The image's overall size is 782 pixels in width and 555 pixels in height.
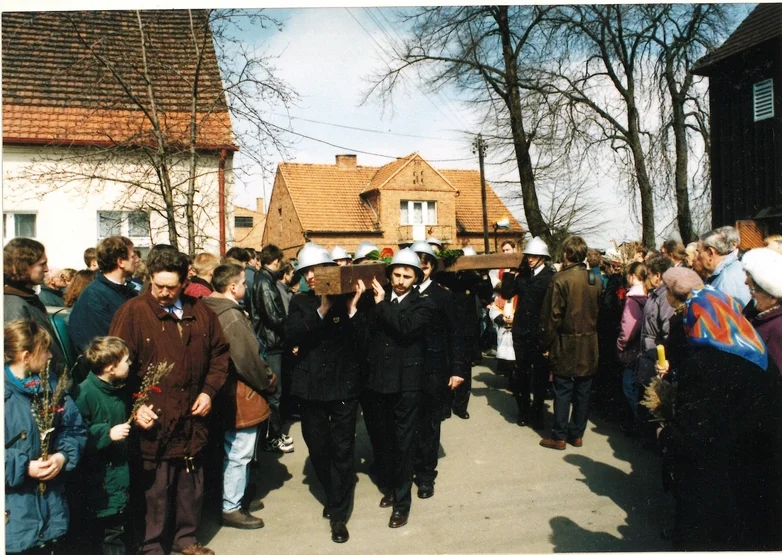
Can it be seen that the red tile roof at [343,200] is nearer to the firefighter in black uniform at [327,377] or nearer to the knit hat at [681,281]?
the firefighter in black uniform at [327,377]

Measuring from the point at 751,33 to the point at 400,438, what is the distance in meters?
9.77

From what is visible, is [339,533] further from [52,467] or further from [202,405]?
[52,467]

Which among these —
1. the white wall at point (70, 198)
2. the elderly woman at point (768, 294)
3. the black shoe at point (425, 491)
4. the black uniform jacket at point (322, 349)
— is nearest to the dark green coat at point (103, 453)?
the black uniform jacket at point (322, 349)

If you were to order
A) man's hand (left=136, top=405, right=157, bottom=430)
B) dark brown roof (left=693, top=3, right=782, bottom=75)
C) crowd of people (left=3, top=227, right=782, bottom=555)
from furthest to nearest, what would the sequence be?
dark brown roof (left=693, top=3, right=782, bottom=75) < man's hand (left=136, top=405, right=157, bottom=430) < crowd of people (left=3, top=227, right=782, bottom=555)

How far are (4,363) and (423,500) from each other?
132 inches

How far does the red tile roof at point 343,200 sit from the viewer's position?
28734mm

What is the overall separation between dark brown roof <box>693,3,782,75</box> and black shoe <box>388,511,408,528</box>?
609cm

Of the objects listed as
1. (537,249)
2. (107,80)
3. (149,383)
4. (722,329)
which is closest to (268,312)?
(149,383)

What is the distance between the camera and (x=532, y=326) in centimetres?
723

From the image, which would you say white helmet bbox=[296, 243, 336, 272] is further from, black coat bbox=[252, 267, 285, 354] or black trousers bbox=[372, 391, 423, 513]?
black coat bbox=[252, 267, 285, 354]

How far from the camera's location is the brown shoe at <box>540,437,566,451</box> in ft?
21.4

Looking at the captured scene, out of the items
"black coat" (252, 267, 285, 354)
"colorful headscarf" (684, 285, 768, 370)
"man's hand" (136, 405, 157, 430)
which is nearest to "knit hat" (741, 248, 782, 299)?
"colorful headscarf" (684, 285, 768, 370)

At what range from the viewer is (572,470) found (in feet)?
19.3

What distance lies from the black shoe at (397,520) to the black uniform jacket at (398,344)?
0.93m
